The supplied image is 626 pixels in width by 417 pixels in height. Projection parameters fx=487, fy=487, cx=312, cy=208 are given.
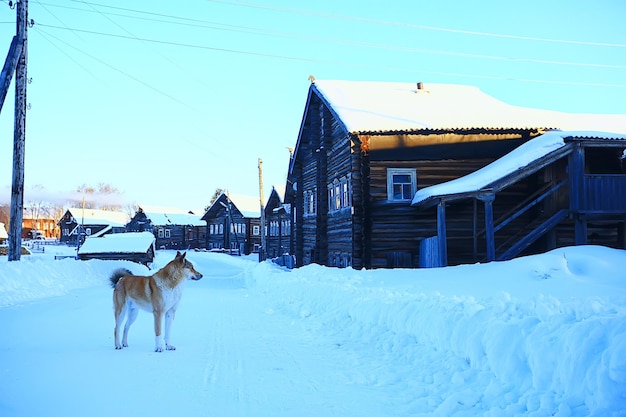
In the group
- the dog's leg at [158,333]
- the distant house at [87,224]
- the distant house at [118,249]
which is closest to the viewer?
the dog's leg at [158,333]

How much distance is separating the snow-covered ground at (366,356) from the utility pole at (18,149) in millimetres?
7561

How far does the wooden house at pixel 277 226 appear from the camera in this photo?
49.5m

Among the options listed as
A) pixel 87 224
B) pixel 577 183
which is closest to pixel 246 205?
pixel 87 224

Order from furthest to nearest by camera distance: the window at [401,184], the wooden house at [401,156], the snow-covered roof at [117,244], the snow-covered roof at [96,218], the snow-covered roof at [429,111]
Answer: the snow-covered roof at [96,218]
the snow-covered roof at [117,244]
the window at [401,184]
the snow-covered roof at [429,111]
the wooden house at [401,156]

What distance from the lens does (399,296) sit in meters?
9.32

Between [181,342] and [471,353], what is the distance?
4.84 m

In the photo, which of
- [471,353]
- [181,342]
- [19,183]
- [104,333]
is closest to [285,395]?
[471,353]

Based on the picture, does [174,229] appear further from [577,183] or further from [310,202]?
[577,183]

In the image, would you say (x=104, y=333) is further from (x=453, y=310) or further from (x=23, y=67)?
(x=23, y=67)

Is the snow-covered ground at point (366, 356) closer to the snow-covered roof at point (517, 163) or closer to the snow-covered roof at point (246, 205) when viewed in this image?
the snow-covered roof at point (517, 163)

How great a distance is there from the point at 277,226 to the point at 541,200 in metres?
38.5

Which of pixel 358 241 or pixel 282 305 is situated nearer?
pixel 282 305

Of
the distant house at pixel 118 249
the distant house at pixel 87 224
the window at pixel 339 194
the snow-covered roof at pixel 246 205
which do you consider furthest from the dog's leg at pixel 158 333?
the distant house at pixel 87 224

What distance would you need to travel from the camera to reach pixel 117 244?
30.7m
